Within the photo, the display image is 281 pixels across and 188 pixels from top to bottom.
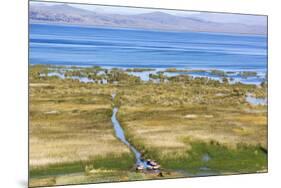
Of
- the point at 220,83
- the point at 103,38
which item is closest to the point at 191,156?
the point at 220,83

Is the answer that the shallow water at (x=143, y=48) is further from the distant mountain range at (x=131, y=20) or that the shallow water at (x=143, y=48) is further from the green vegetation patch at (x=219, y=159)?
the green vegetation patch at (x=219, y=159)

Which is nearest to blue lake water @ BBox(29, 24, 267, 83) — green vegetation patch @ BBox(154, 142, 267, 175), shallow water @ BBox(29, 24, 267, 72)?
shallow water @ BBox(29, 24, 267, 72)

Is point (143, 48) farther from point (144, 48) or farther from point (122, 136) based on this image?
point (122, 136)

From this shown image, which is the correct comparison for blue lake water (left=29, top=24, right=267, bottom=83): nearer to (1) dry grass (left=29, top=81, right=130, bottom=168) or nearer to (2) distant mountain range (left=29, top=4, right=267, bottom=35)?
(2) distant mountain range (left=29, top=4, right=267, bottom=35)

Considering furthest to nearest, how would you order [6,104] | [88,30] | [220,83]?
[220,83] < [88,30] < [6,104]

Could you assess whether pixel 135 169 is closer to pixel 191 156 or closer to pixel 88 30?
pixel 191 156

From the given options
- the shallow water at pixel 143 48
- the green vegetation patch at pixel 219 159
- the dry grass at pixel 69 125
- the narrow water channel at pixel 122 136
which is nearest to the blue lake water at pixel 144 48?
the shallow water at pixel 143 48
